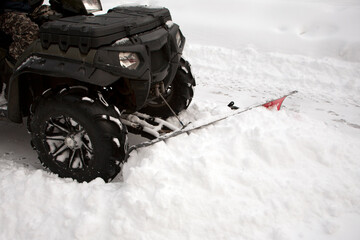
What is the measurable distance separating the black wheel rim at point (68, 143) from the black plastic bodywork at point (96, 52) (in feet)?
1.22

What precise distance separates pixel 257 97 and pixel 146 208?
3220 millimetres

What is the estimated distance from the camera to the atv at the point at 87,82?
220cm

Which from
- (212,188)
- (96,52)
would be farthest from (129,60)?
(212,188)

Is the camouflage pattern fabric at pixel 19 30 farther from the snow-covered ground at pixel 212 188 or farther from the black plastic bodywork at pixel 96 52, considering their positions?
the snow-covered ground at pixel 212 188

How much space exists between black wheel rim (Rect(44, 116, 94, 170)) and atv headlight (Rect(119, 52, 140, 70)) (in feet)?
1.84

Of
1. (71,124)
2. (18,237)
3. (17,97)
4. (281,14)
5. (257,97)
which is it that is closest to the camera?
(18,237)

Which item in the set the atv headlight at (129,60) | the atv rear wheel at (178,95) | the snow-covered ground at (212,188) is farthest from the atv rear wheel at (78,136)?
the atv rear wheel at (178,95)

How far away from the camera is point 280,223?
2.01 metres

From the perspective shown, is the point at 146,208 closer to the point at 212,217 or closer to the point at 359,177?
the point at 212,217

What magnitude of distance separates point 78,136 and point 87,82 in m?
0.42

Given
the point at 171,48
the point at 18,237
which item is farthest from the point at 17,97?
the point at 171,48

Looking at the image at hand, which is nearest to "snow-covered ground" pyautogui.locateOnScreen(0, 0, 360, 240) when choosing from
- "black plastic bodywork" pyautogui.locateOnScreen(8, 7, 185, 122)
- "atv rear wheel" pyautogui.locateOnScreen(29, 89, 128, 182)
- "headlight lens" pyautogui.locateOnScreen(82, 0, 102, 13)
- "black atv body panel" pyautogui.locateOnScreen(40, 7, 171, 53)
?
"atv rear wheel" pyautogui.locateOnScreen(29, 89, 128, 182)

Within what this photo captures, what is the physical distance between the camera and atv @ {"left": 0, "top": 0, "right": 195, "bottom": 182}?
86.7 inches

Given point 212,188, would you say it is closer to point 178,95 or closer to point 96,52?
point 96,52
